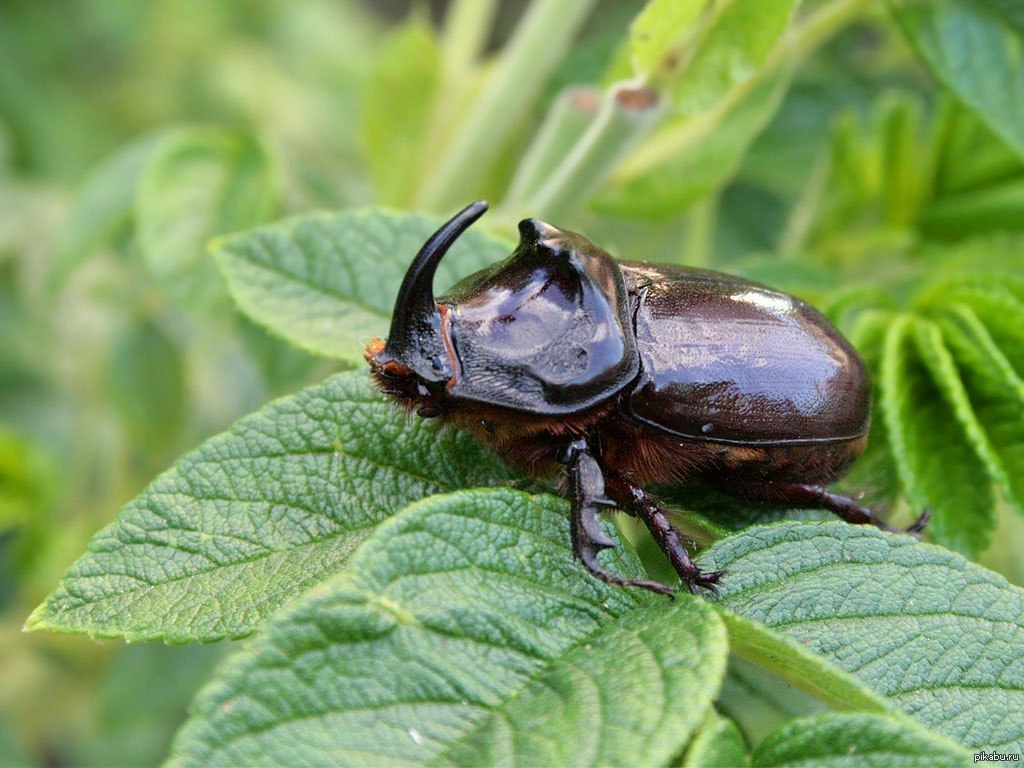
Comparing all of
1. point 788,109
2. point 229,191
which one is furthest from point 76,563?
point 788,109

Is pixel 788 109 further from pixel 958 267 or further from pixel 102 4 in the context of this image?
pixel 102 4

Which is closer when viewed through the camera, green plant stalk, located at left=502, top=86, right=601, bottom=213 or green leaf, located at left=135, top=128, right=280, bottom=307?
green leaf, located at left=135, top=128, right=280, bottom=307

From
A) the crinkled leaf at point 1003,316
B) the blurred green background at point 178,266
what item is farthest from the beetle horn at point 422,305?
the crinkled leaf at point 1003,316

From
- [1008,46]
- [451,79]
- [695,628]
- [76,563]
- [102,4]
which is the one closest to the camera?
[695,628]

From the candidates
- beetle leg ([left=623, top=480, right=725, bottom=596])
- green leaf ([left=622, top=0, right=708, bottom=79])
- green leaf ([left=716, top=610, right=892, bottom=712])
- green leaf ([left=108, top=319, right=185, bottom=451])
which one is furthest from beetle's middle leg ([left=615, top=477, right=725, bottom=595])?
green leaf ([left=108, top=319, right=185, bottom=451])

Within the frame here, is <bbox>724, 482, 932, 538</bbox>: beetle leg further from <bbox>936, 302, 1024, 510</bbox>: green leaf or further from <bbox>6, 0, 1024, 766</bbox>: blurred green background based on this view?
A: <bbox>6, 0, 1024, 766</bbox>: blurred green background

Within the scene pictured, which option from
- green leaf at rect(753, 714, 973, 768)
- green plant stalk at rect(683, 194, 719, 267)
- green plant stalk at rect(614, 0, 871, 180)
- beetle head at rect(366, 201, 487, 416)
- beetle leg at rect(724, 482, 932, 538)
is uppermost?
green plant stalk at rect(614, 0, 871, 180)
